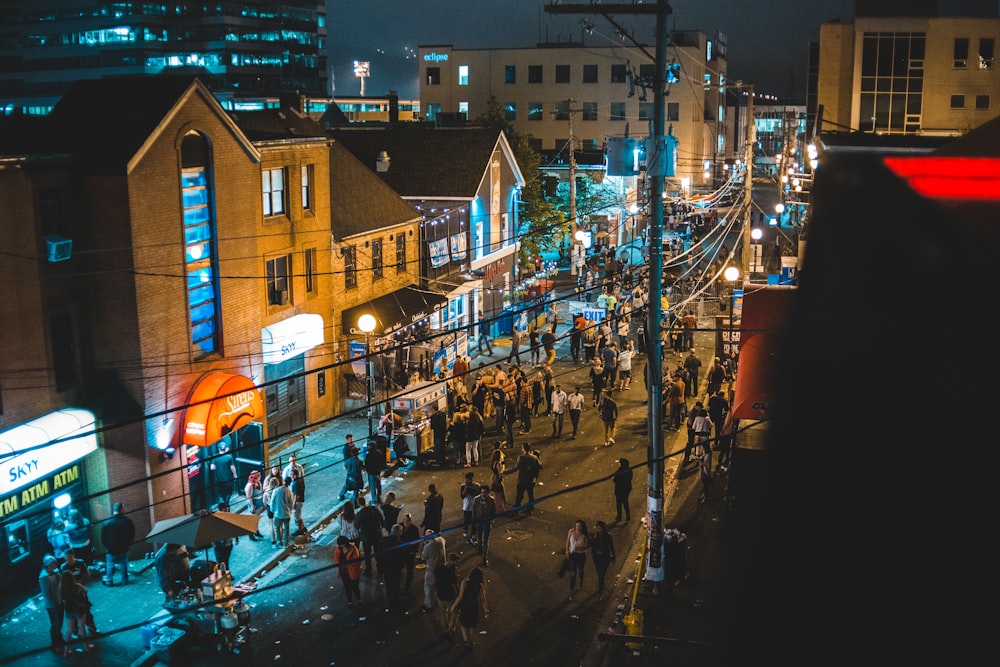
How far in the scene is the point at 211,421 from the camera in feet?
65.5

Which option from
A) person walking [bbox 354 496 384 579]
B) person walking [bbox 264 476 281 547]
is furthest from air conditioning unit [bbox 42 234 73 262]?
person walking [bbox 354 496 384 579]

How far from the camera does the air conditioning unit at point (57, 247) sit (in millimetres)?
17578

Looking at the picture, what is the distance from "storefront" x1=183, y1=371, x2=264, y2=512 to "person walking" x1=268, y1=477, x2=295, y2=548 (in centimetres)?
149

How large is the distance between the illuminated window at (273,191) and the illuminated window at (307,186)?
3.29 feet

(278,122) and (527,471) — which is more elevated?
(278,122)

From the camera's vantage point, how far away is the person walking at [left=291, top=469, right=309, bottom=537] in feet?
64.1

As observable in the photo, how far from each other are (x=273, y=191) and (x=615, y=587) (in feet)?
46.2

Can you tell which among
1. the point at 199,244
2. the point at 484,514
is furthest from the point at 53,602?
the point at 199,244

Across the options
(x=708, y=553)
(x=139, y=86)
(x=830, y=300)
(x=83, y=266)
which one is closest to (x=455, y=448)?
(x=708, y=553)

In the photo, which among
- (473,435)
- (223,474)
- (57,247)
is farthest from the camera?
(473,435)

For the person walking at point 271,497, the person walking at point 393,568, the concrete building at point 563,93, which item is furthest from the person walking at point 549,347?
the concrete building at point 563,93

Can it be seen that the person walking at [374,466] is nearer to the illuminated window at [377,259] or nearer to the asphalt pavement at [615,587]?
the asphalt pavement at [615,587]

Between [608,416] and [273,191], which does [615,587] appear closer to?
[608,416]

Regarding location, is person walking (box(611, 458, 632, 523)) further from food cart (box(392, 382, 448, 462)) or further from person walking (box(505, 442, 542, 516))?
food cart (box(392, 382, 448, 462))
